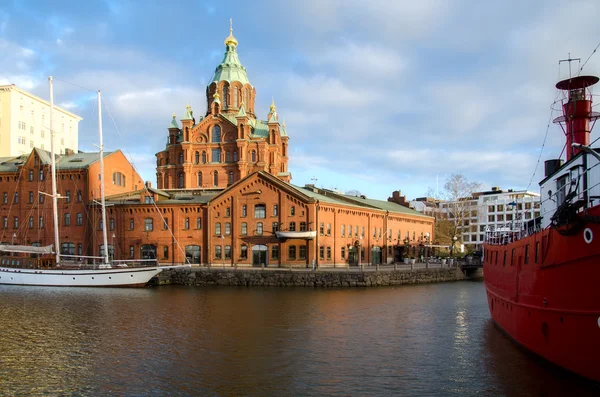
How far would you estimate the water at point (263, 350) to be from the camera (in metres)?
20.7

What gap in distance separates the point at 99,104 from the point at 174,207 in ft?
52.7

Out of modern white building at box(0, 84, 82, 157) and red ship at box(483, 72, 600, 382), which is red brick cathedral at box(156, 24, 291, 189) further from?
red ship at box(483, 72, 600, 382)

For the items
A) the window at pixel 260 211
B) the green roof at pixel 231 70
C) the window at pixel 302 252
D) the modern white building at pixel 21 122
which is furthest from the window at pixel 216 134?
the modern white building at pixel 21 122

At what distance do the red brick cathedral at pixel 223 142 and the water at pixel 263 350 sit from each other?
42.6 meters

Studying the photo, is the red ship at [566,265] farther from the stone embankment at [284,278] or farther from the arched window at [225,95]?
the arched window at [225,95]

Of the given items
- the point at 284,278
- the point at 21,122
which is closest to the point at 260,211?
the point at 284,278

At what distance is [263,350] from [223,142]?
6243 cm

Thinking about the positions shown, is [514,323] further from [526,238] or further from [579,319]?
[579,319]

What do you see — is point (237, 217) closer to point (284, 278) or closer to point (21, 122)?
point (284, 278)

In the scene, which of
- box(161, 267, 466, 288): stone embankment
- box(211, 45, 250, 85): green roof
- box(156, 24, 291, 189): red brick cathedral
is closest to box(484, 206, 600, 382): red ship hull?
box(161, 267, 466, 288): stone embankment

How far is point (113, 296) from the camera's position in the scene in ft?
159

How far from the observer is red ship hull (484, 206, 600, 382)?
17.5m

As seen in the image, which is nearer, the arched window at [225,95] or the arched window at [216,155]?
the arched window at [216,155]

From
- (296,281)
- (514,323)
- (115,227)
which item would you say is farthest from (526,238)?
(115,227)
